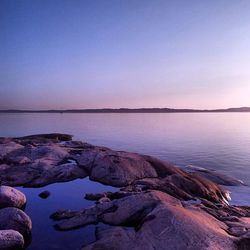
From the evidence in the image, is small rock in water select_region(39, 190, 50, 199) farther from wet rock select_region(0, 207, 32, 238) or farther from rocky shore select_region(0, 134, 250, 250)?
wet rock select_region(0, 207, 32, 238)

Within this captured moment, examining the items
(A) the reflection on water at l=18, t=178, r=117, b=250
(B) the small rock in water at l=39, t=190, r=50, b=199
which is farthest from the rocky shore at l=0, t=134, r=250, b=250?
(B) the small rock in water at l=39, t=190, r=50, b=199

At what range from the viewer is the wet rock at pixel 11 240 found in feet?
32.2

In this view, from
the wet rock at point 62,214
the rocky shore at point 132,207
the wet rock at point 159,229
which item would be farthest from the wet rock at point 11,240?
the wet rock at point 62,214

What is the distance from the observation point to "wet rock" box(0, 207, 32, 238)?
11109mm

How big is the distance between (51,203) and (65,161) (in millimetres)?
7147

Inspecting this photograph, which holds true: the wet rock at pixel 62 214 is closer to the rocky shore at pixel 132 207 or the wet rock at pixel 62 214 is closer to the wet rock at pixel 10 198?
the rocky shore at pixel 132 207

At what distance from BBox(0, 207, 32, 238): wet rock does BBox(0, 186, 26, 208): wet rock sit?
169 centimetres

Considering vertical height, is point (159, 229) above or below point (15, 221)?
above

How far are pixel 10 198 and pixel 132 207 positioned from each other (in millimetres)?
5502

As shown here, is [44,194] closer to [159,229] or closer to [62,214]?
[62,214]

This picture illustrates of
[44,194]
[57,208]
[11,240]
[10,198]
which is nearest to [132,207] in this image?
[57,208]

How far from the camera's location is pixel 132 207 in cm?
1230

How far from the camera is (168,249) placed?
9016 millimetres

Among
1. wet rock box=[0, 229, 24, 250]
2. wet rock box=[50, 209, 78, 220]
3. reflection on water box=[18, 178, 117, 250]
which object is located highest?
wet rock box=[0, 229, 24, 250]
